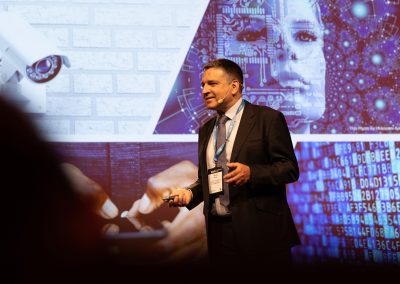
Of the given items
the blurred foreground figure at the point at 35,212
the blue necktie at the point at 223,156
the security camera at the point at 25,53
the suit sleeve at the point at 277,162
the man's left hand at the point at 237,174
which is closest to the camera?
the blurred foreground figure at the point at 35,212

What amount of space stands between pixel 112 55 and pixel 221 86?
118 centimetres

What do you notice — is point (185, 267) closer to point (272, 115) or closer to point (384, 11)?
point (272, 115)

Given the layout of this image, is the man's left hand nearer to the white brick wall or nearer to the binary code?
the white brick wall

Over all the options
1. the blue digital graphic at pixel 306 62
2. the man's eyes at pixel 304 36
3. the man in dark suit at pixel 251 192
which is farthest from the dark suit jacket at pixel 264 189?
the man's eyes at pixel 304 36

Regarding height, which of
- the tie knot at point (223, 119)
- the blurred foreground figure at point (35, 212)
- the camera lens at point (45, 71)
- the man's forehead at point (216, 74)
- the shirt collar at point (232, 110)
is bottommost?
the blurred foreground figure at point (35, 212)

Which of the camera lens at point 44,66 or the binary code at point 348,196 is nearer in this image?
the camera lens at point 44,66

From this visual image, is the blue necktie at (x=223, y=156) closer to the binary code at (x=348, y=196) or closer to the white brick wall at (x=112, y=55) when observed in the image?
the white brick wall at (x=112, y=55)

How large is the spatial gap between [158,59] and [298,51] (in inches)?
31.2

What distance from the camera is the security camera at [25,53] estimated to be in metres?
3.17

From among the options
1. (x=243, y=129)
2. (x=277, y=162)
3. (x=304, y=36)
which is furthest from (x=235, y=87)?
(x=304, y=36)

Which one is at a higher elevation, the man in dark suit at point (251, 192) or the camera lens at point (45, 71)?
the camera lens at point (45, 71)

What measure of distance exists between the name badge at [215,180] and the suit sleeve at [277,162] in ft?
0.37

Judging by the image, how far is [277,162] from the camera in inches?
82.0

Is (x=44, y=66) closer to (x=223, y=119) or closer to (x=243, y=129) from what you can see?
(x=223, y=119)
